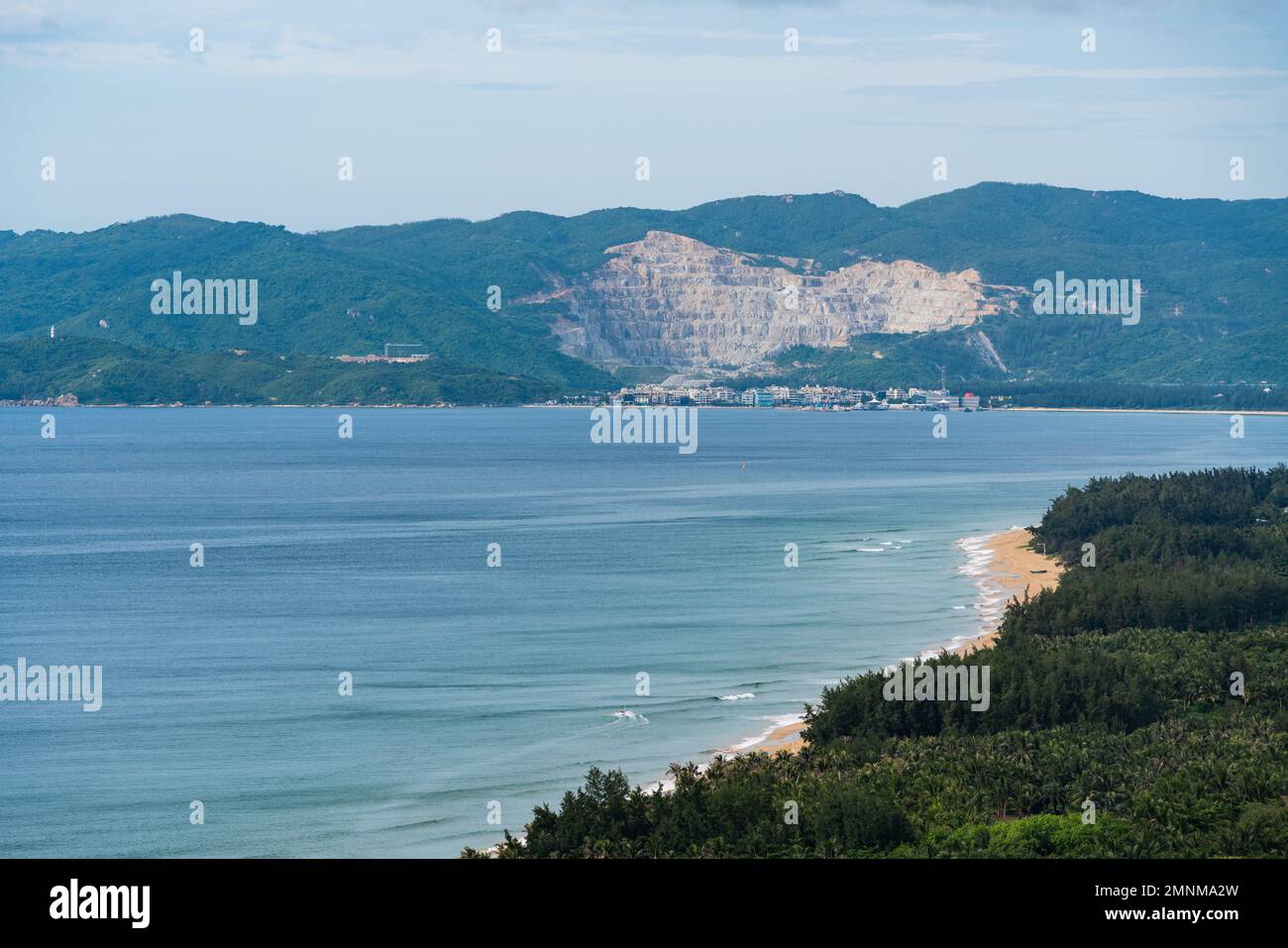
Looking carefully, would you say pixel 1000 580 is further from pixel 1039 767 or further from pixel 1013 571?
pixel 1039 767

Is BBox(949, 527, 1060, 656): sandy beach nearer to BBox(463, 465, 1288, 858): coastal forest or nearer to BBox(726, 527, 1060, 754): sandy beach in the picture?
BBox(726, 527, 1060, 754): sandy beach

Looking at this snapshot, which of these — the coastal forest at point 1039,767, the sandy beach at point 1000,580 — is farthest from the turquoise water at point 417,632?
the coastal forest at point 1039,767

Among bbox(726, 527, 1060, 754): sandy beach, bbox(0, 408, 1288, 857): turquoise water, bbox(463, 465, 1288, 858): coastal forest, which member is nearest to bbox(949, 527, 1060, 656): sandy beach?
bbox(726, 527, 1060, 754): sandy beach

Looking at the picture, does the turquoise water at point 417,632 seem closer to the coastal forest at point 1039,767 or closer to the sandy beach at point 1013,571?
the sandy beach at point 1013,571

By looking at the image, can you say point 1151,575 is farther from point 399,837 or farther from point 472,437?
point 472,437

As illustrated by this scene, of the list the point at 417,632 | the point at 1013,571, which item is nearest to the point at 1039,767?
the point at 417,632
